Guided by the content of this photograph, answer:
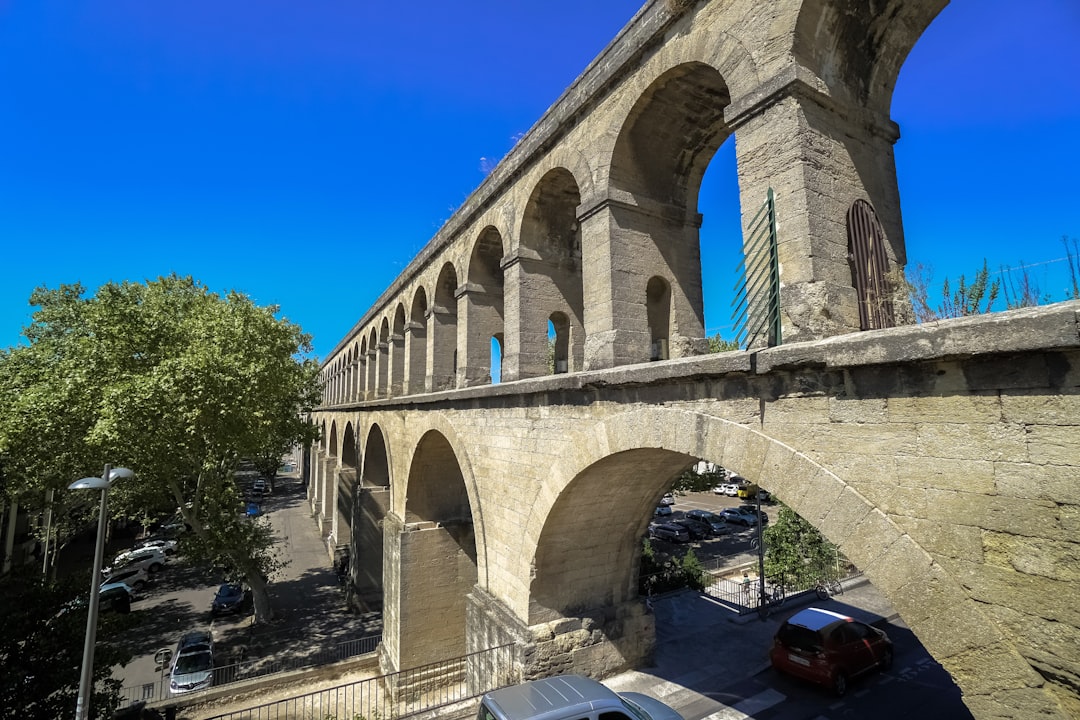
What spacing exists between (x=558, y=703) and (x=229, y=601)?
1753cm

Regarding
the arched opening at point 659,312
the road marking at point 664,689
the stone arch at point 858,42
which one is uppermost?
the stone arch at point 858,42

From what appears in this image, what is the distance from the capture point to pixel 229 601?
18.3 metres

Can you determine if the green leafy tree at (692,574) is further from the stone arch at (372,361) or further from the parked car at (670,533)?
the stone arch at (372,361)

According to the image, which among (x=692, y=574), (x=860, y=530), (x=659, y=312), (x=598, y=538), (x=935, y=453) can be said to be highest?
(x=659, y=312)

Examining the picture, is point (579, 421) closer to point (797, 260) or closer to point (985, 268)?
point (797, 260)

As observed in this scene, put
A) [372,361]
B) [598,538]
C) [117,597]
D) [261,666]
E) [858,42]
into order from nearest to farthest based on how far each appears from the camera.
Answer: [858,42]
[598,538]
[261,666]
[117,597]
[372,361]

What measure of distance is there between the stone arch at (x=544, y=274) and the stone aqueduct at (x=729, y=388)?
0.17 feet

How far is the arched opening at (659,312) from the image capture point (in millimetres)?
7715

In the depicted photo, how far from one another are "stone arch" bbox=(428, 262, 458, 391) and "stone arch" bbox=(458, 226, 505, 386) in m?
1.90

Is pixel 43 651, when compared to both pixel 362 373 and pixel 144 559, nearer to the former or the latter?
pixel 362 373

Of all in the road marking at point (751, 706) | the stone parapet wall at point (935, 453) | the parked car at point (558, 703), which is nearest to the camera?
the stone parapet wall at point (935, 453)

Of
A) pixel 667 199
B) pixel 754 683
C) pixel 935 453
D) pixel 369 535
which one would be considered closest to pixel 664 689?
pixel 754 683

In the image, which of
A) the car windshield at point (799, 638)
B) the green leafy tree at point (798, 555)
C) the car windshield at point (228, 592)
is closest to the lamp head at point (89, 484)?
the car windshield at point (799, 638)

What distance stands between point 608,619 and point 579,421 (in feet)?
13.6
